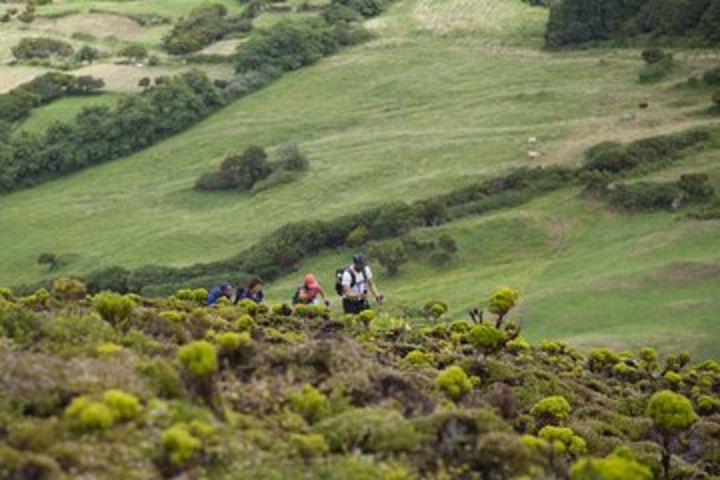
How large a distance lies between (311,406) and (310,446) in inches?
51.3

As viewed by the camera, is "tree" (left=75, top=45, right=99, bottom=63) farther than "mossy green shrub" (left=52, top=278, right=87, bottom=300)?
Yes

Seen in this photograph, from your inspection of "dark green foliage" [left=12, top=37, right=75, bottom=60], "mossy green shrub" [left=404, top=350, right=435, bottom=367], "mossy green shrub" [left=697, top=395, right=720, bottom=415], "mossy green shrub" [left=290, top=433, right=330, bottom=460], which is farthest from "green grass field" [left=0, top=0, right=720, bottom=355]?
"dark green foliage" [left=12, top=37, right=75, bottom=60]

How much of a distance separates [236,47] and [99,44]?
70.9 ft

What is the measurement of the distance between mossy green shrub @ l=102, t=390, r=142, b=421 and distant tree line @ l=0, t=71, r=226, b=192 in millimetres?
81729

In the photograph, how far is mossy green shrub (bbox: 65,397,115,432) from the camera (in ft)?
35.7

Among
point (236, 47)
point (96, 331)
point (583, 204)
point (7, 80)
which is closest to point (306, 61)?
point (236, 47)

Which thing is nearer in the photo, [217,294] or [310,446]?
[310,446]

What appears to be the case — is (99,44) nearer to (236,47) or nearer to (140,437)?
(236,47)

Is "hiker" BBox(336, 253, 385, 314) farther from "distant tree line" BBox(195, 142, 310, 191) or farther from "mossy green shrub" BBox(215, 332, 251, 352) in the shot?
"distant tree line" BBox(195, 142, 310, 191)

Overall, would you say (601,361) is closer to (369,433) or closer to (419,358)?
(419,358)

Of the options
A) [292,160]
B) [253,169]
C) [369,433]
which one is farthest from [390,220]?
[369,433]

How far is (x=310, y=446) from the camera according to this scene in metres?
11.6

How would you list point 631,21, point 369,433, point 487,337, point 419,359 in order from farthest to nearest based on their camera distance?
1. point 631,21
2. point 419,359
3. point 487,337
4. point 369,433

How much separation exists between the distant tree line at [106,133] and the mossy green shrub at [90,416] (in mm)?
81751
